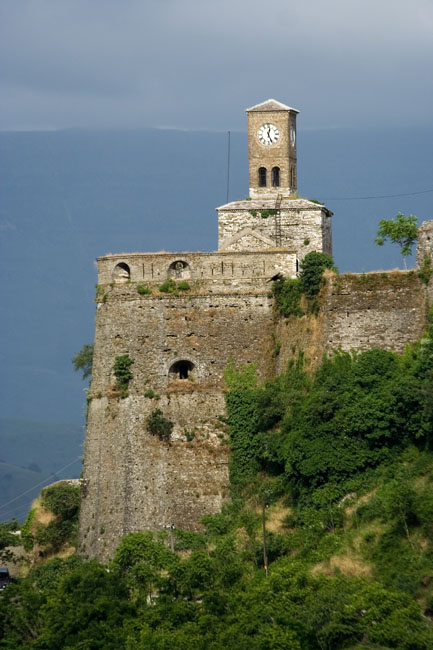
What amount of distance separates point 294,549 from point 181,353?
1334cm

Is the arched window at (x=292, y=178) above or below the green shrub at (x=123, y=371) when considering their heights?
above

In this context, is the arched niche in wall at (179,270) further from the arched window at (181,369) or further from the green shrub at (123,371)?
the green shrub at (123,371)

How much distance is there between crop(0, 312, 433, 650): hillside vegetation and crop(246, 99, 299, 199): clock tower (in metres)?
14.4

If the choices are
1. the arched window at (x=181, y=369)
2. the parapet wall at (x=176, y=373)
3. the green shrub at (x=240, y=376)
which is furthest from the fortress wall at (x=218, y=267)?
the green shrub at (x=240, y=376)

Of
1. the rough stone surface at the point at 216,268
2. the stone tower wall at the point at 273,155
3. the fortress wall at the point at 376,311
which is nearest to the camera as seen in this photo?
the fortress wall at the point at 376,311

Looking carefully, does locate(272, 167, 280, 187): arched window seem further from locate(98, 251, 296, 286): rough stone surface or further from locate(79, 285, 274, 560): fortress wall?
locate(79, 285, 274, 560): fortress wall

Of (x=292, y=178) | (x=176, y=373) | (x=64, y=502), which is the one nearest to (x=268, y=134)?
(x=292, y=178)

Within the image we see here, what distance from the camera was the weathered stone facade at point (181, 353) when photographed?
74.6m

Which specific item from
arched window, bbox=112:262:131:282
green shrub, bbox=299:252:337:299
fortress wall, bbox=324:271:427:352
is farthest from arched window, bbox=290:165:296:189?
fortress wall, bbox=324:271:427:352

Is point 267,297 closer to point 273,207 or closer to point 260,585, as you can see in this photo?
point 273,207

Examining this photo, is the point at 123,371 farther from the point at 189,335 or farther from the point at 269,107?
the point at 269,107

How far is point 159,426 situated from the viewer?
76.2 meters

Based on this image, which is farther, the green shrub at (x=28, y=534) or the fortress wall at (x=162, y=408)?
the green shrub at (x=28, y=534)

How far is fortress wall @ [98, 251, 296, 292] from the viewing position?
78250 millimetres
